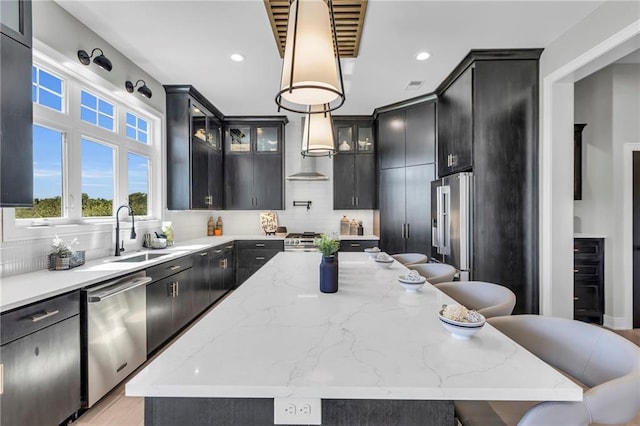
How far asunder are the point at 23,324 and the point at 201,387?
1.43 meters

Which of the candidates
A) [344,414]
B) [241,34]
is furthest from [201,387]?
[241,34]

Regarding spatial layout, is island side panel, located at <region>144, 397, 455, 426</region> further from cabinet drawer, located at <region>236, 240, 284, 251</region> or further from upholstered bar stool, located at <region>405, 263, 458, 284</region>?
cabinet drawer, located at <region>236, 240, 284, 251</region>

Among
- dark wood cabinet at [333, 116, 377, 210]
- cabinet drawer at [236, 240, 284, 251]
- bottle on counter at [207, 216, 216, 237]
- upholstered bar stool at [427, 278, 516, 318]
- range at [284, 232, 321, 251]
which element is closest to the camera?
upholstered bar stool at [427, 278, 516, 318]

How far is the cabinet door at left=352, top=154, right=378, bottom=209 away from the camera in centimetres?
529

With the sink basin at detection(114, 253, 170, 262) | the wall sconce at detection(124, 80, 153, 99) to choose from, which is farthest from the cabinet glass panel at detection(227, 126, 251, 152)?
the sink basin at detection(114, 253, 170, 262)

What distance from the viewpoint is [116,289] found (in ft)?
7.18

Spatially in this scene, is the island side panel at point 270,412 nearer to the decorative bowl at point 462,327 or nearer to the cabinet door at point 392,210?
the decorative bowl at point 462,327

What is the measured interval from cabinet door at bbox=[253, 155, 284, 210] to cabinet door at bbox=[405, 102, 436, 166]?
2.15m

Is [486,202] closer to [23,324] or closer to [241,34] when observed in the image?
[241,34]

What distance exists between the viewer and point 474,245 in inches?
Answer: 124

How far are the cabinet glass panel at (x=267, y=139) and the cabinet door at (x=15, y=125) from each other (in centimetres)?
367

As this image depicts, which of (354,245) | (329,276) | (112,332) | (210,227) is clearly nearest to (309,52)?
(329,276)

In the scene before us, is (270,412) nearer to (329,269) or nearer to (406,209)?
(329,269)

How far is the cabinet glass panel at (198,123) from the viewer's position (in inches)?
164
